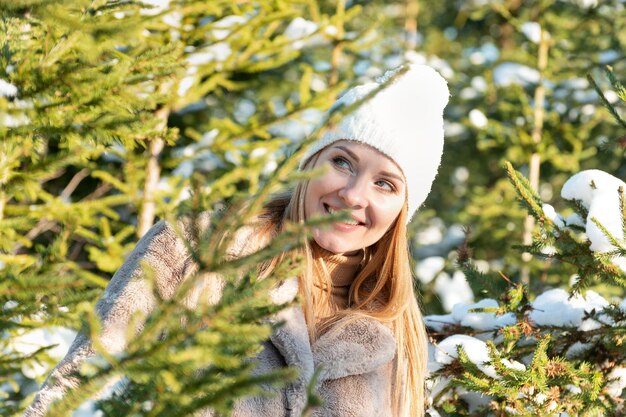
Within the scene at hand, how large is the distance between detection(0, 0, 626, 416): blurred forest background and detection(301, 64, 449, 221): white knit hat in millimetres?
253

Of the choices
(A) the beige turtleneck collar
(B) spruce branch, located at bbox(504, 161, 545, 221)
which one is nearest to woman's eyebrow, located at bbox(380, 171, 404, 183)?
(A) the beige turtleneck collar

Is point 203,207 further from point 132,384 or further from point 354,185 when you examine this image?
point 354,185

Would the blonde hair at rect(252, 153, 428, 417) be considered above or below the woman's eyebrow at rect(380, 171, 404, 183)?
below

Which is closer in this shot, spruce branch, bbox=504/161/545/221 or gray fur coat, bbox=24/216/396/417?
gray fur coat, bbox=24/216/396/417

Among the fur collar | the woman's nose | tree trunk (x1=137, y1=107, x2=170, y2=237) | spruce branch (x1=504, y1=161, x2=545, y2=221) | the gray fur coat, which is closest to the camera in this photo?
the gray fur coat

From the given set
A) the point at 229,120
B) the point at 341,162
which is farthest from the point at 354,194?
the point at 229,120

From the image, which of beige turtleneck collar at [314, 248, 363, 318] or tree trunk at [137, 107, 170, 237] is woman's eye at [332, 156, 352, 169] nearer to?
beige turtleneck collar at [314, 248, 363, 318]

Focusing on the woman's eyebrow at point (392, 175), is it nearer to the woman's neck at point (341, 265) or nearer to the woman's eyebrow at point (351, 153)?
the woman's eyebrow at point (351, 153)

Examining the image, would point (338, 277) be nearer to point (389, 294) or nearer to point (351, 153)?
point (389, 294)

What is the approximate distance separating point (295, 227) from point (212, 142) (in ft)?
10.1

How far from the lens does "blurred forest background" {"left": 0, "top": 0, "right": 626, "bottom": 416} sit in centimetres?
195

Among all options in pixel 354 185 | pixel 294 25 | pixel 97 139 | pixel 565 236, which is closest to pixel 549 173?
pixel 294 25

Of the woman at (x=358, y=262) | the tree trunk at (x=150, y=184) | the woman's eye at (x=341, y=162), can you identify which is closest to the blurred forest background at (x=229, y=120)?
the tree trunk at (x=150, y=184)

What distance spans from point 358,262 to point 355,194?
1.23 feet
